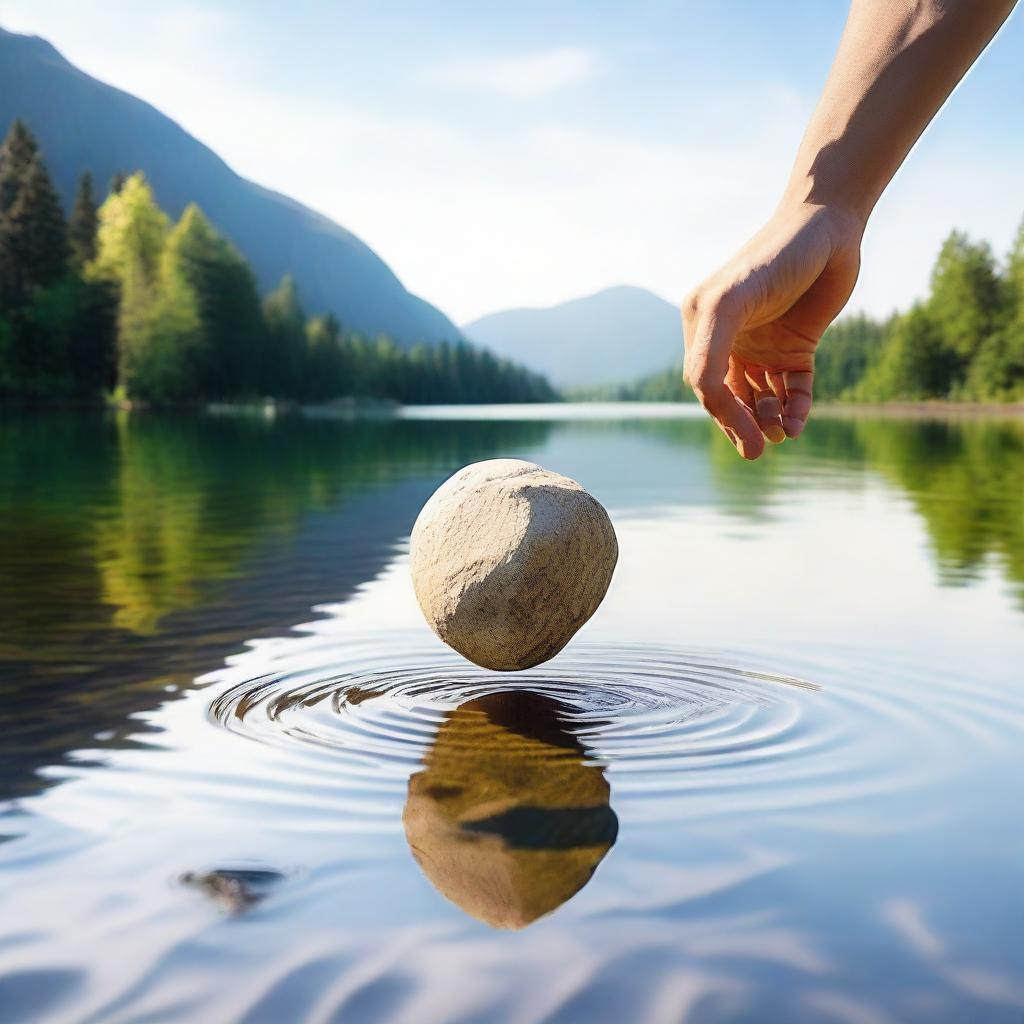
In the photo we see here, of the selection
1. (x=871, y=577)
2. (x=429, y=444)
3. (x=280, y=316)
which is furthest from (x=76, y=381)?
(x=871, y=577)

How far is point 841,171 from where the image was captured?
10.5ft

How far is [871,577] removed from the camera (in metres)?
12.0

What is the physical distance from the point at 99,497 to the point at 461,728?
14.7 meters

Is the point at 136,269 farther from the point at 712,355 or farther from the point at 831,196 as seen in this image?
the point at 712,355

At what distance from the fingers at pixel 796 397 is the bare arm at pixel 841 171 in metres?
0.33

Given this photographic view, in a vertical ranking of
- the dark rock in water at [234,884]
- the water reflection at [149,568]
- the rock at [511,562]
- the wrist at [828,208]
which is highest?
the wrist at [828,208]

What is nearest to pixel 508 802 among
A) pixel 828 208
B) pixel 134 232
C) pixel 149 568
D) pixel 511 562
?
pixel 511 562

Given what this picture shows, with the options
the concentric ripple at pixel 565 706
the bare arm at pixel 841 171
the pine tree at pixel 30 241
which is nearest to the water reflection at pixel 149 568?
the concentric ripple at pixel 565 706

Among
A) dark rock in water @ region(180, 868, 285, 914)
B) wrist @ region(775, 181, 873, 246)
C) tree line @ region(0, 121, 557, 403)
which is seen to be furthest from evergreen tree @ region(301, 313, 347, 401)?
wrist @ region(775, 181, 873, 246)

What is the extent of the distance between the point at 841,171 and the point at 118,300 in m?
85.9

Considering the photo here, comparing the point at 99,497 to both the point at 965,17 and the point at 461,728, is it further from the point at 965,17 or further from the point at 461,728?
the point at 965,17

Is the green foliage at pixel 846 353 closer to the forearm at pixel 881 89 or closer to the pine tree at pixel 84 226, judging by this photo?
the pine tree at pixel 84 226

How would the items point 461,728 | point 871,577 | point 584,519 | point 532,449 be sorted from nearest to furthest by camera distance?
point 461,728 < point 584,519 < point 871,577 < point 532,449

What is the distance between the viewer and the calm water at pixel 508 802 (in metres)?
3.60
